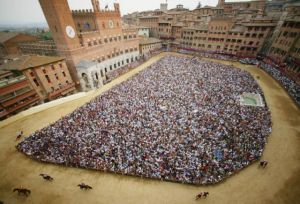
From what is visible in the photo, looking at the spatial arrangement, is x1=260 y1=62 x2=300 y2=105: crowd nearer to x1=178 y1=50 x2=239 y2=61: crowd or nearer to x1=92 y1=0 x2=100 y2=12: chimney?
x1=178 y1=50 x2=239 y2=61: crowd

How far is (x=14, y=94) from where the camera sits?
22594mm

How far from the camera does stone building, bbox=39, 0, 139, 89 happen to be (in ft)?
91.2

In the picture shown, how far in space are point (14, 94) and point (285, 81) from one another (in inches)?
2039

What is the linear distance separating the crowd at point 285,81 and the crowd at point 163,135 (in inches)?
229

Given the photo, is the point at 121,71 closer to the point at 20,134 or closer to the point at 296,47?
the point at 20,134

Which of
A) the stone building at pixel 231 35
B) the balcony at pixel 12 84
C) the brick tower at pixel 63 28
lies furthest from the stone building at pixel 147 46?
the balcony at pixel 12 84

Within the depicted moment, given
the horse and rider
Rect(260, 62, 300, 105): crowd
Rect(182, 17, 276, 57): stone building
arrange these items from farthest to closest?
Rect(182, 17, 276, 57): stone building, Rect(260, 62, 300, 105): crowd, the horse and rider

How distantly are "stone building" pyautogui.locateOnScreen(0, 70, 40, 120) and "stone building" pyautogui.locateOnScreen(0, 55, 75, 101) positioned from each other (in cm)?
98

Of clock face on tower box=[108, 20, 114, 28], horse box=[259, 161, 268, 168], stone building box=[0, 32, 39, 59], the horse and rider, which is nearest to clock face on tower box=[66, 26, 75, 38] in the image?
clock face on tower box=[108, 20, 114, 28]

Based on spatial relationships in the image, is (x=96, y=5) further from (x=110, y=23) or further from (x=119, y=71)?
(x=119, y=71)

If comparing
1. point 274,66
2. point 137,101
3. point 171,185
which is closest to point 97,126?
point 137,101

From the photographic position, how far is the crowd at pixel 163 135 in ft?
47.8

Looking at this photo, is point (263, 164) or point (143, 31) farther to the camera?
point (143, 31)

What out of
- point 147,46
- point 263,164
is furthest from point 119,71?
point 263,164
